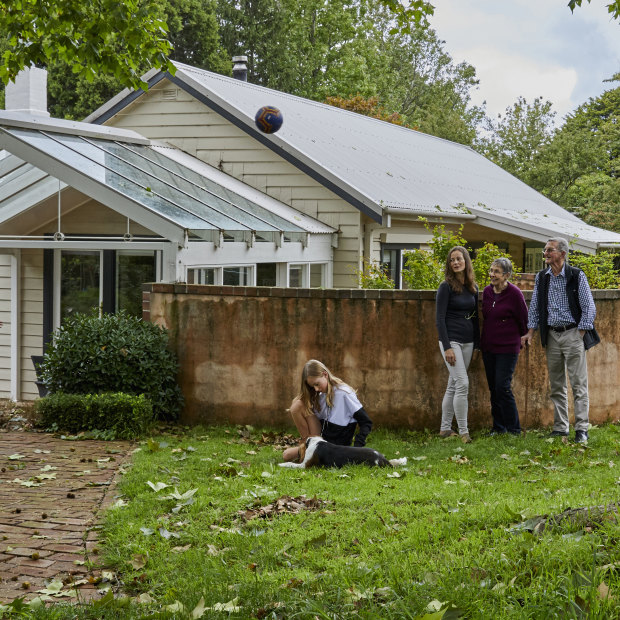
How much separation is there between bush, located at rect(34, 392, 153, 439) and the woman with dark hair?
10.9ft

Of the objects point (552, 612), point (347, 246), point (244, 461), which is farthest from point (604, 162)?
point (552, 612)

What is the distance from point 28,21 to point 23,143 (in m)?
1.73

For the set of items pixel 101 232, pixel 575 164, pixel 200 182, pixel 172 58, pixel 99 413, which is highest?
pixel 172 58

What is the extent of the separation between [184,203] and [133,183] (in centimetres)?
77

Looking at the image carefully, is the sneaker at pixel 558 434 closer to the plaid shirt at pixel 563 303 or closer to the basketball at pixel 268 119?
the plaid shirt at pixel 563 303

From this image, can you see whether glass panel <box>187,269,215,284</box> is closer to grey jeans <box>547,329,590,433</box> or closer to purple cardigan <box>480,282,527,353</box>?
purple cardigan <box>480,282,527,353</box>

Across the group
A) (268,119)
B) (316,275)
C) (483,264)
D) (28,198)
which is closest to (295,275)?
(316,275)

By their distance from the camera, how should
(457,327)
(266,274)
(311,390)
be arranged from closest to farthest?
(311,390), (457,327), (266,274)

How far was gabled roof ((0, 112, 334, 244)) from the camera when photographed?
11.1 m

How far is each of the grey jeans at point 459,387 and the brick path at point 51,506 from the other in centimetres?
343

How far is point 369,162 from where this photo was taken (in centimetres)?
1888

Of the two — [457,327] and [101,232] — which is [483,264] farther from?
[101,232]

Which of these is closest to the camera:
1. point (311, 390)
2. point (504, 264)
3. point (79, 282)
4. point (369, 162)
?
point (311, 390)

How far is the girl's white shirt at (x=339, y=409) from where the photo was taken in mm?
8117
